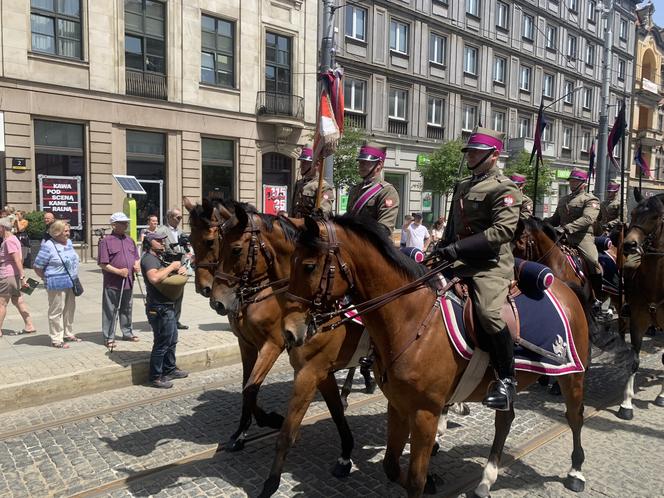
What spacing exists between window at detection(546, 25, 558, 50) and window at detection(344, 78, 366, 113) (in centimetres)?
1914

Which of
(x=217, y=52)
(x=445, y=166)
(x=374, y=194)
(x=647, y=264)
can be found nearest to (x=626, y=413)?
(x=647, y=264)

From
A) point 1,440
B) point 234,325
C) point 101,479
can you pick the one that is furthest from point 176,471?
point 1,440

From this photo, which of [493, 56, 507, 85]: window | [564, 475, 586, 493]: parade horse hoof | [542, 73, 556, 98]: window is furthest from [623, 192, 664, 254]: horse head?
[542, 73, 556, 98]: window

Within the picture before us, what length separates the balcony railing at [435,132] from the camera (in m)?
29.8

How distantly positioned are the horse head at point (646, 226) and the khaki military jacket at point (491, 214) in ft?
11.4

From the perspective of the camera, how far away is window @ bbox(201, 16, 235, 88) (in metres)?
21.1

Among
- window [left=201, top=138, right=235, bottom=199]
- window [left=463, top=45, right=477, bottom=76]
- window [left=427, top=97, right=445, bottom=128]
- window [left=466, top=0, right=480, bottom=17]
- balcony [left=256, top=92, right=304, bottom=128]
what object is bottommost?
window [left=201, top=138, right=235, bottom=199]

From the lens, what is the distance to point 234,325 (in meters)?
5.46

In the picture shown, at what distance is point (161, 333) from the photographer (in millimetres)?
6926

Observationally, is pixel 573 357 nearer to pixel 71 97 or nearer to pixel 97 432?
pixel 97 432

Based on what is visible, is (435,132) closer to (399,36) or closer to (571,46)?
(399,36)

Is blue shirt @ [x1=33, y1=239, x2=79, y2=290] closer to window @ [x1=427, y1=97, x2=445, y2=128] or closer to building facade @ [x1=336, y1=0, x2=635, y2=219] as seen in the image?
building facade @ [x1=336, y1=0, x2=635, y2=219]

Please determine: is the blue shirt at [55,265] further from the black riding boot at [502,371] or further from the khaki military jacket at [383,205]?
the black riding boot at [502,371]

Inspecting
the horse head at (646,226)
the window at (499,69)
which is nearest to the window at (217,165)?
the horse head at (646,226)
